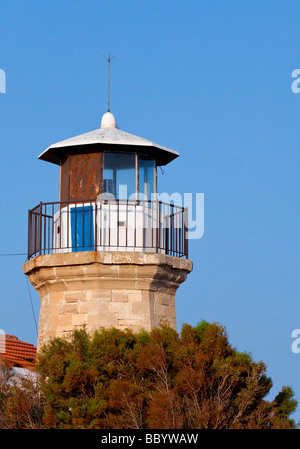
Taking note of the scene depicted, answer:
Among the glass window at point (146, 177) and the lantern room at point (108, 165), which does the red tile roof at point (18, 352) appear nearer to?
the lantern room at point (108, 165)

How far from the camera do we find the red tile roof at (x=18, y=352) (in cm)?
1955

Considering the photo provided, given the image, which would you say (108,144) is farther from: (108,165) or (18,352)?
(18,352)

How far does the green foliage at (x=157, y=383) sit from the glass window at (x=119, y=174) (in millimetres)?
2440

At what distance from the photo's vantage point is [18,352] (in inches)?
832

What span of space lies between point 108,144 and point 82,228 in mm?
1435

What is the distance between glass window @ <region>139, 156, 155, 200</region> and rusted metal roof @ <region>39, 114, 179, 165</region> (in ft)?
0.51

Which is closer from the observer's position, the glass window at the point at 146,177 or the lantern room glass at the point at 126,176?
the lantern room glass at the point at 126,176

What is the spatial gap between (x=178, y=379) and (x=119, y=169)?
4041 mm

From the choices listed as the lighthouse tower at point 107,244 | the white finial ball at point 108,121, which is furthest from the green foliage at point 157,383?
the white finial ball at point 108,121
